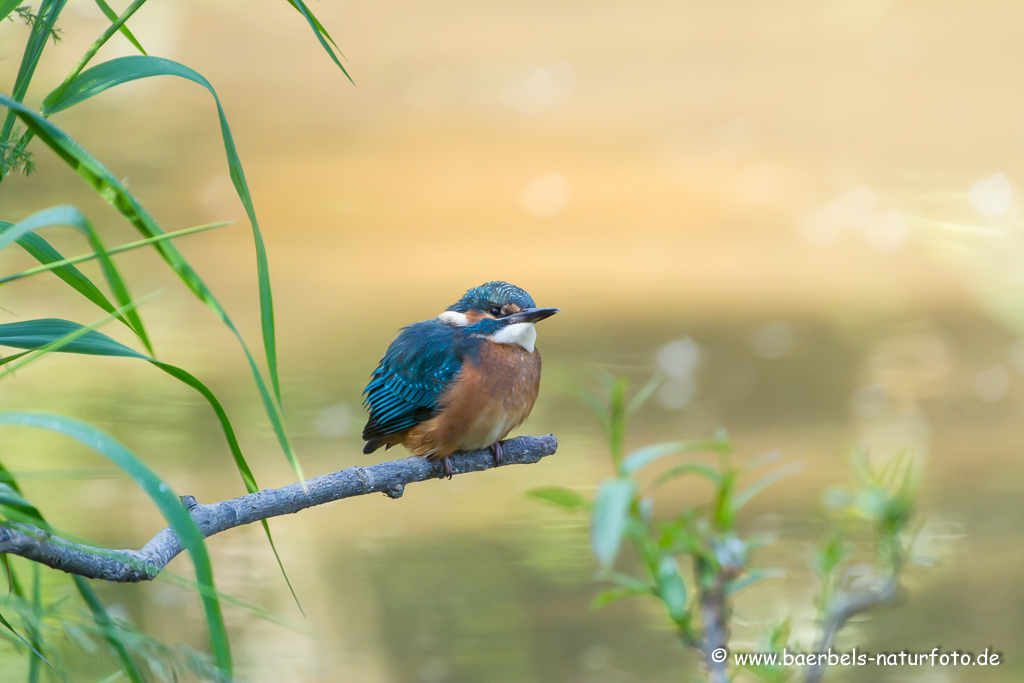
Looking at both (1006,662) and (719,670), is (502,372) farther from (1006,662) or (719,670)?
(1006,662)

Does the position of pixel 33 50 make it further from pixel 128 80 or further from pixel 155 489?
pixel 155 489

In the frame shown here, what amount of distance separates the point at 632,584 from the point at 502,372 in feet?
0.67

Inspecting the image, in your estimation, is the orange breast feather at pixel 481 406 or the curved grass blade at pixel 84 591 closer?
the curved grass blade at pixel 84 591

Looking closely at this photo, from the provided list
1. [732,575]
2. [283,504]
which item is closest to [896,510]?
[732,575]

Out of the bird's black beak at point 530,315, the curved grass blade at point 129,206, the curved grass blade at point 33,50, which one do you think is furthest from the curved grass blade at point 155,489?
the bird's black beak at point 530,315

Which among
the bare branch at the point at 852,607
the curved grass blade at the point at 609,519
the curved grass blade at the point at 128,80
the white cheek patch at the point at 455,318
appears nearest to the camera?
the curved grass blade at the point at 609,519

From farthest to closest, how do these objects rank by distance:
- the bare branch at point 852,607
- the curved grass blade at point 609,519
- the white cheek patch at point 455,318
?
the white cheek patch at point 455,318 → the bare branch at point 852,607 → the curved grass blade at point 609,519

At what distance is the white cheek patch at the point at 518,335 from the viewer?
62cm

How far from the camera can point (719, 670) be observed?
1.51ft

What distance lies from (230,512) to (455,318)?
1.02 feet

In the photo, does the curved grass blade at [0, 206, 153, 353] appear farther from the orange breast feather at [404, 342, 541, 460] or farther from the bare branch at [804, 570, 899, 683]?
the bare branch at [804, 570, 899, 683]

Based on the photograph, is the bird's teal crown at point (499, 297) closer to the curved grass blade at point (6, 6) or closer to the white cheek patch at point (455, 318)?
the white cheek patch at point (455, 318)

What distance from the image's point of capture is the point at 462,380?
612mm

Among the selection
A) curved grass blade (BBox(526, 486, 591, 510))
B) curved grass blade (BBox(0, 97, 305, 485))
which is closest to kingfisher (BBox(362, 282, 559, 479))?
curved grass blade (BBox(526, 486, 591, 510))
